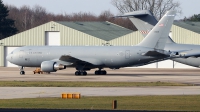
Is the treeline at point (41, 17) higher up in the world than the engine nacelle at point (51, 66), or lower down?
higher up

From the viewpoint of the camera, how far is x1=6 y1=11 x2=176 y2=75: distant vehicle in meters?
61.7

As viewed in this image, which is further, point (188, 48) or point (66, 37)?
point (66, 37)

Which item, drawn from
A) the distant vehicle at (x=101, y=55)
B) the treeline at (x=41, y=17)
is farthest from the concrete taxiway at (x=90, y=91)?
the treeline at (x=41, y=17)

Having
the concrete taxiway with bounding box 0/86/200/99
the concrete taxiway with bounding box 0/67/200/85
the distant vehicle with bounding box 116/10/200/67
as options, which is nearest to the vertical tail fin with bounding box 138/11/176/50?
the concrete taxiway with bounding box 0/67/200/85

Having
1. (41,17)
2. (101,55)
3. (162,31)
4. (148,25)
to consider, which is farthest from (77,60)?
(41,17)

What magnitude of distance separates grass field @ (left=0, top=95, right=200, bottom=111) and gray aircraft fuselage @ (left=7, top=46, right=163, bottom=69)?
90.4ft

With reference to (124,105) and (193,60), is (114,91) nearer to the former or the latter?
(124,105)

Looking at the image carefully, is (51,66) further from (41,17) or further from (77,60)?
(41,17)

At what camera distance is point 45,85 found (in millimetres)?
46125

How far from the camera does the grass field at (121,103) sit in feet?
96.6

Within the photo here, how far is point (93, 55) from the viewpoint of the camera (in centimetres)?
6550

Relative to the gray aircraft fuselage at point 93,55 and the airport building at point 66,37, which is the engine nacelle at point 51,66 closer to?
→ the gray aircraft fuselage at point 93,55

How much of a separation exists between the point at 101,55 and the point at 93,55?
104 centimetres

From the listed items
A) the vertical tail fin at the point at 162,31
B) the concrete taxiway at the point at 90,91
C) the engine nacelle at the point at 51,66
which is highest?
the vertical tail fin at the point at 162,31
